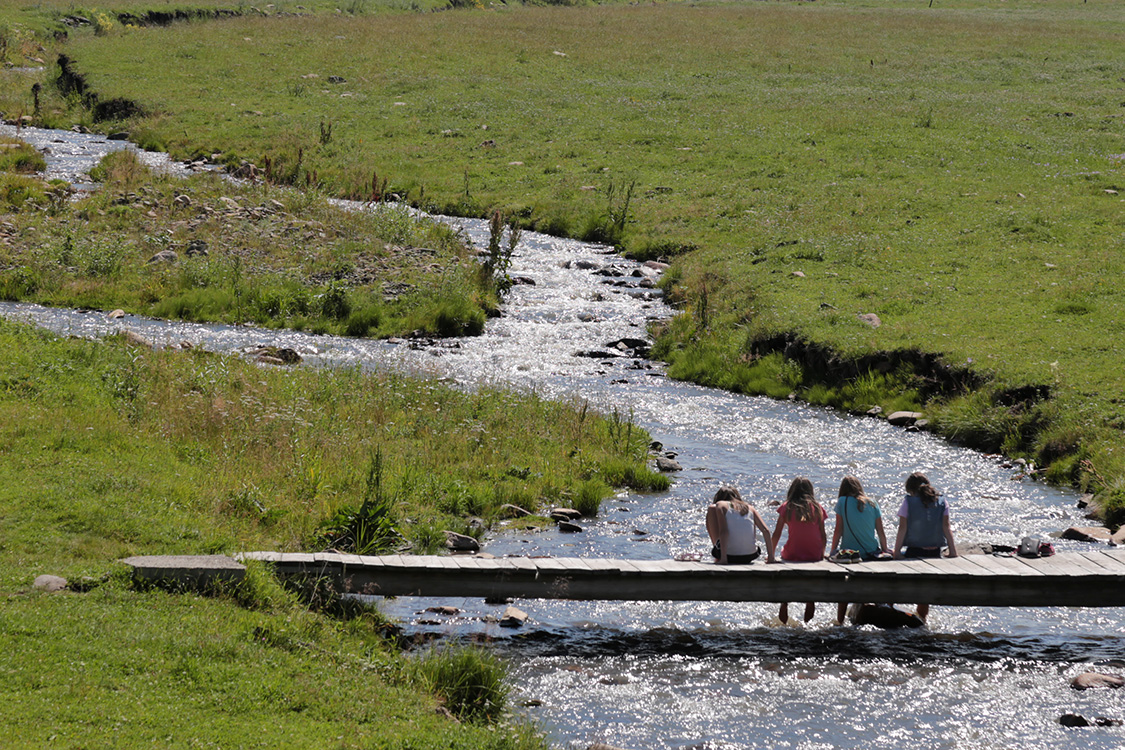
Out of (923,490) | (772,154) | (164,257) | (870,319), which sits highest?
(772,154)

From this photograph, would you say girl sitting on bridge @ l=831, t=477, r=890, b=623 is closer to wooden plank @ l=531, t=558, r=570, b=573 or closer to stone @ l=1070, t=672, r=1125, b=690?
stone @ l=1070, t=672, r=1125, b=690

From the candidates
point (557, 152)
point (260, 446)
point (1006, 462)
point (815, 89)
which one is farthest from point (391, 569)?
point (815, 89)

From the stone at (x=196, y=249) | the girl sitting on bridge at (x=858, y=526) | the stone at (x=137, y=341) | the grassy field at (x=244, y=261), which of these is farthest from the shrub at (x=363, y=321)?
the girl sitting on bridge at (x=858, y=526)

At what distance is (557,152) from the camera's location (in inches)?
1640

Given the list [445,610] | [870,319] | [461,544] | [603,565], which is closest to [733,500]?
[603,565]

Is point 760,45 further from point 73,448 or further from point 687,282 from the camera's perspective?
point 73,448

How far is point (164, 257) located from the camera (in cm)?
2742

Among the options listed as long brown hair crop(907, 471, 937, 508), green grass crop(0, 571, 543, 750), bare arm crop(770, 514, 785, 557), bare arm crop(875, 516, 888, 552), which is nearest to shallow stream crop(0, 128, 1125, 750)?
bare arm crop(770, 514, 785, 557)

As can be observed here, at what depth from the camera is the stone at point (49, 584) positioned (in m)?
9.72

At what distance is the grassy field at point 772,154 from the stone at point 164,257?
900 centimetres

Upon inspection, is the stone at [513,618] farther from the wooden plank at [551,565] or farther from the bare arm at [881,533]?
the bare arm at [881,533]

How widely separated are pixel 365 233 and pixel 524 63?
30.1 m

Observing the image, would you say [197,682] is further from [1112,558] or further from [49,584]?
[1112,558]

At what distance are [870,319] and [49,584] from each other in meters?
18.4
